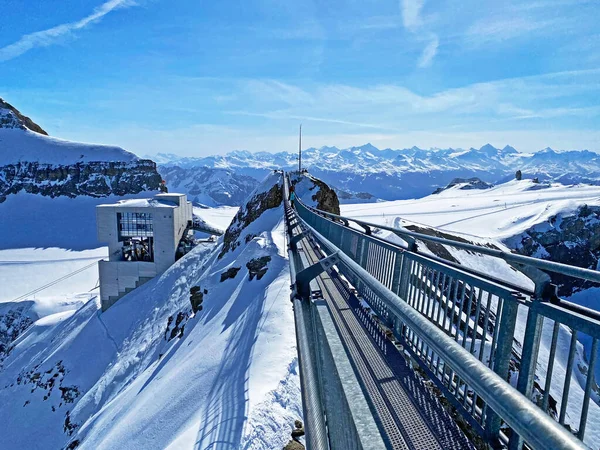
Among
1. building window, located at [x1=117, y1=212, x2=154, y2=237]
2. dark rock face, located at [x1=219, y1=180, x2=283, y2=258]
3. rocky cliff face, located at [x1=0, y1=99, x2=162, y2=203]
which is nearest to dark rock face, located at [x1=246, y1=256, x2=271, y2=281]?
dark rock face, located at [x1=219, y1=180, x2=283, y2=258]

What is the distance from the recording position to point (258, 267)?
1591cm

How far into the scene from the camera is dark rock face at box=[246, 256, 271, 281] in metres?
15.3

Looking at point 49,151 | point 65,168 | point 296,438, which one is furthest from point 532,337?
→ point 49,151

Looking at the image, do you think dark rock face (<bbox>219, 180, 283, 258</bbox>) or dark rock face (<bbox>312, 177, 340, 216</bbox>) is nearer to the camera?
dark rock face (<bbox>219, 180, 283, 258</bbox>)

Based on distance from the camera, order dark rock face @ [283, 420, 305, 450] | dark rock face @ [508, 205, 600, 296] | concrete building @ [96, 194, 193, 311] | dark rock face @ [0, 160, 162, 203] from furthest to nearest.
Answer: dark rock face @ [0, 160, 162, 203] → dark rock face @ [508, 205, 600, 296] → concrete building @ [96, 194, 193, 311] → dark rock face @ [283, 420, 305, 450]

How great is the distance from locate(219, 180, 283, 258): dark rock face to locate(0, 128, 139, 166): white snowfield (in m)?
86.7

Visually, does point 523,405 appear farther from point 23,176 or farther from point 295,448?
point 23,176

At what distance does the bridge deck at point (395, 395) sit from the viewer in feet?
10.3

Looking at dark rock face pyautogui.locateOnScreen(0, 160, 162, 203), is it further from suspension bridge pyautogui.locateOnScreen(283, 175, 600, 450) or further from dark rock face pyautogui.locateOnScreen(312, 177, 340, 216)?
suspension bridge pyautogui.locateOnScreen(283, 175, 600, 450)

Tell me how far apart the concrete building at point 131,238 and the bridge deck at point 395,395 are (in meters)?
35.0

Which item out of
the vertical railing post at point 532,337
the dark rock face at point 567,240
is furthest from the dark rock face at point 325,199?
the dark rock face at point 567,240

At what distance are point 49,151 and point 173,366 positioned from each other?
122670 millimetres

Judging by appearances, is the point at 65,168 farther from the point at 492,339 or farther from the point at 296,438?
the point at 492,339

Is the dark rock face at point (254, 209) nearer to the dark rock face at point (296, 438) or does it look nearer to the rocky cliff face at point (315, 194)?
the rocky cliff face at point (315, 194)
